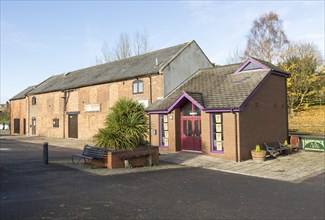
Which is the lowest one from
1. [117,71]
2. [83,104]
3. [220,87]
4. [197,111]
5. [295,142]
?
[295,142]

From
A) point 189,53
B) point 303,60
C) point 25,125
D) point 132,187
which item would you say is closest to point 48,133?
point 25,125

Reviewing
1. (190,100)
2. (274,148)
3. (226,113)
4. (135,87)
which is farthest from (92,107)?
(274,148)

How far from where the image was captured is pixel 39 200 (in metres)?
7.24

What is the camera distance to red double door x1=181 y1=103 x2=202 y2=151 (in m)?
17.7

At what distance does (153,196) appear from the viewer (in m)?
7.90

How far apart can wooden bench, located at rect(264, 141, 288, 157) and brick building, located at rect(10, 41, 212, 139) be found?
8247mm

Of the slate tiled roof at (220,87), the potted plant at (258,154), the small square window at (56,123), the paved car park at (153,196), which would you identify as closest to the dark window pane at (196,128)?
the slate tiled roof at (220,87)

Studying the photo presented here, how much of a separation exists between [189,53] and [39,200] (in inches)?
724

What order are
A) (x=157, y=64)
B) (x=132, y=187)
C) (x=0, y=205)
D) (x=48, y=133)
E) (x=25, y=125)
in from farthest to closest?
1. (x=25, y=125)
2. (x=48, y=133)
3. (x=157, y=64)
4. (x=132, y=187)
5. (x=0, y=205)

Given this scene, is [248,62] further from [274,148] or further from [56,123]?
[56,123]

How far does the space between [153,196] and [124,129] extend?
587 cm

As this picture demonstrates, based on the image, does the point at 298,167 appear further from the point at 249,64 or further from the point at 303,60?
the point at 303,60

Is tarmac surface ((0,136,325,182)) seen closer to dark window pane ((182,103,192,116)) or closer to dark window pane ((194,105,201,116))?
dark window pane ((194,105,201,116))

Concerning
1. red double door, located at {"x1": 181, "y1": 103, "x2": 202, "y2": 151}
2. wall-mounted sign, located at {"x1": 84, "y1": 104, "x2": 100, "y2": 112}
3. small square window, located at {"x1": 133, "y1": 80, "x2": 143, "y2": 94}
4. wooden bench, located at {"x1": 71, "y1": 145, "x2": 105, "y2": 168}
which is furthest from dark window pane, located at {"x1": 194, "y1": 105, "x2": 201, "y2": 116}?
wall-mounted sign, located at {"x1": 84, "y1": 104, "x2": 100, "y2": 112}
